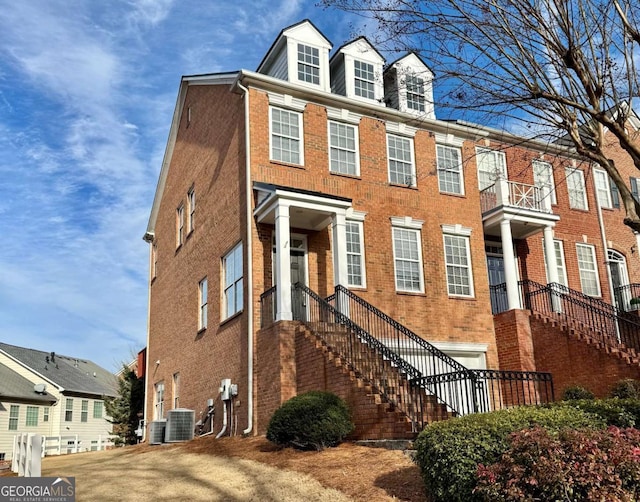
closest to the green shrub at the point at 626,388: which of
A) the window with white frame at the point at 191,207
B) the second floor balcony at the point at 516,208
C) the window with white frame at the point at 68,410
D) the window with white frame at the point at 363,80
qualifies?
the second floor balcony at the point at 516,208

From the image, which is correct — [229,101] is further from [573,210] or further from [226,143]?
[573,210]

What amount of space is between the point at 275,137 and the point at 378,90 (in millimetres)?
4216

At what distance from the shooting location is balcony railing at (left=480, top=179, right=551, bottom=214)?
20.0m

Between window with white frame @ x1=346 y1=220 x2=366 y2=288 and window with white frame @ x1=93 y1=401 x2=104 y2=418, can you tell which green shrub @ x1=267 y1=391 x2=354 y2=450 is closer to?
window with white frame @ x1=346 y1=220 x2=366 y2=288

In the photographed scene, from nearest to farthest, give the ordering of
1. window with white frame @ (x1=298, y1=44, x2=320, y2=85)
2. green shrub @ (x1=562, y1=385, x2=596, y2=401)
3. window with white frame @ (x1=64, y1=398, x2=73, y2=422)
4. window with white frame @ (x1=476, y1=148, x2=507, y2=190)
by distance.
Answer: green shrub @ (x1=562, y1=385, x2=596, y2=401)
window with white frame @ (x1=298, y1=44, x2=320, y2=85)
window with white frame @ (x1=476, y1=148, x2=507, y2=190)
window with white frame @ (x1=64, y1=398, x2=73, y2=422)

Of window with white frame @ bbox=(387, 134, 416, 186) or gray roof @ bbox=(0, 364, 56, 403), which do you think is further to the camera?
gray roof @ bbox=(0, 364, 56, 403)

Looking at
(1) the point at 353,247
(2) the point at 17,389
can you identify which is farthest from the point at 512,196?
(2) the point at 17,389

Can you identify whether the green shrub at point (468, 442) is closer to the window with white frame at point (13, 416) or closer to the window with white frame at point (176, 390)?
the window with white frame at point (176, 390)

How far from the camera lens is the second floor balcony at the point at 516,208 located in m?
19.7

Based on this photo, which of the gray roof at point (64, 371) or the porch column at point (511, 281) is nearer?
the porch column at point (511, 281)

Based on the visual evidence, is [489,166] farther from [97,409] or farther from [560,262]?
[97,409]

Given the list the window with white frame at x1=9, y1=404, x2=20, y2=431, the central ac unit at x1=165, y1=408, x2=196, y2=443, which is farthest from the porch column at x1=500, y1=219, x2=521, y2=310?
the window with white frame at x1=9, y1=404, x2=20, y2=431

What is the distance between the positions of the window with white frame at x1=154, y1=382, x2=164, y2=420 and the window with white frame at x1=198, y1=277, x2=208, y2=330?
494cm

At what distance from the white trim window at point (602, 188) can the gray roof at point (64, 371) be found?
3206 centimetres
